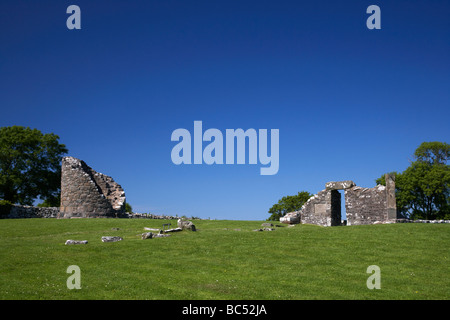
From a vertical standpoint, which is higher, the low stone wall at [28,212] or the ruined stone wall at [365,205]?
the ruined stone wall at [365,205]

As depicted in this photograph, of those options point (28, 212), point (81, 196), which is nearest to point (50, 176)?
point (28, 212)

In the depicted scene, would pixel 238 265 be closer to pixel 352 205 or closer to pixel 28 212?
pixel 352 205

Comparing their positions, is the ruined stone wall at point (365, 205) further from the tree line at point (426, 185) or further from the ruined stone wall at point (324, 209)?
the tree line at point (426, 185)

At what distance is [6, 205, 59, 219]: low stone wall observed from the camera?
44.4m

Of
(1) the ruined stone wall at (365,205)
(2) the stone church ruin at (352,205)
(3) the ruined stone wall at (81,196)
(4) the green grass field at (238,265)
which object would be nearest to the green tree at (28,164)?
(3) the ruined stone wall at (81,196)

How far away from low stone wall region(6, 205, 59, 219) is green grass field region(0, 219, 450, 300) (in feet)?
70.9

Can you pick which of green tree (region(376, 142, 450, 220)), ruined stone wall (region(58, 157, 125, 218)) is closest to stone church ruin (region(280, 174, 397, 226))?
ruined stone wall (region(58, 157, 125, 218))

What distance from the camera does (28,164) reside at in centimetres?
5619

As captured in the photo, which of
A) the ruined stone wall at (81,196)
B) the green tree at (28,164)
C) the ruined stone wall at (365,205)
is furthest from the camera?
the green tree at (28,164)

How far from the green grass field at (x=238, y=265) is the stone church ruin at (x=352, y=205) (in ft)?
22.4

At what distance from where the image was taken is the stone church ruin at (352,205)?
31.7 metres
